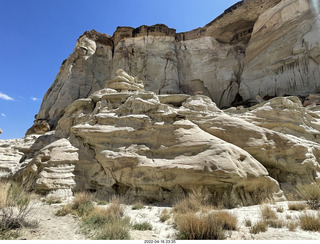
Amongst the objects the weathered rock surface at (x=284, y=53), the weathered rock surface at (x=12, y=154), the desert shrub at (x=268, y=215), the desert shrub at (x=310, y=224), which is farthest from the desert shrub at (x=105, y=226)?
the weathered rock surface at (x=284, y=53)

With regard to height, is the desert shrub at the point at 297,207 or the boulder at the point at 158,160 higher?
the boulder at the point at 158,160

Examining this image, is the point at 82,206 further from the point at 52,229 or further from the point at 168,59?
the point at 168,59

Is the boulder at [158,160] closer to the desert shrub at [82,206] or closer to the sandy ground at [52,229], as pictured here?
the desert shrub at [82,206]

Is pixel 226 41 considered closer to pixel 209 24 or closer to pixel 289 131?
pixel 209 24

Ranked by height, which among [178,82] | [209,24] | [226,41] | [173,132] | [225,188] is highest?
[209,24]

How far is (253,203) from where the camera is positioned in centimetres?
643

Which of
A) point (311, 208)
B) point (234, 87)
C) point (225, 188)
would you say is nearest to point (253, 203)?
point (225, 188)

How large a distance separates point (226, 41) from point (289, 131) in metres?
23.1

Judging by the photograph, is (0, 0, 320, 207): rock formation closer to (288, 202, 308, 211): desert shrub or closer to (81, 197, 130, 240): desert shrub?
(288, 202, 308, 211): desert shrub

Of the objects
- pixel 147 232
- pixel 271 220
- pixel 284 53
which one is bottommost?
pixel 147 232

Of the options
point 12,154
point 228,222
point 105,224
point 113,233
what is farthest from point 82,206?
point 12,154

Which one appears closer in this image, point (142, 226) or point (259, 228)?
point (259, 228)

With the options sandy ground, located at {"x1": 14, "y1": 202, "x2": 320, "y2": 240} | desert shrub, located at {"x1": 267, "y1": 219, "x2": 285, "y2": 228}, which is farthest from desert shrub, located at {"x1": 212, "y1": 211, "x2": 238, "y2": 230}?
desert shrub, located at {"x1": 267, "y1": 219, "x2": 285, "y2": 228}

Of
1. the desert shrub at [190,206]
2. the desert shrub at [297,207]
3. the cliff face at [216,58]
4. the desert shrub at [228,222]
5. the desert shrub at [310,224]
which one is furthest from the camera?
the cliff face at [216,58]
